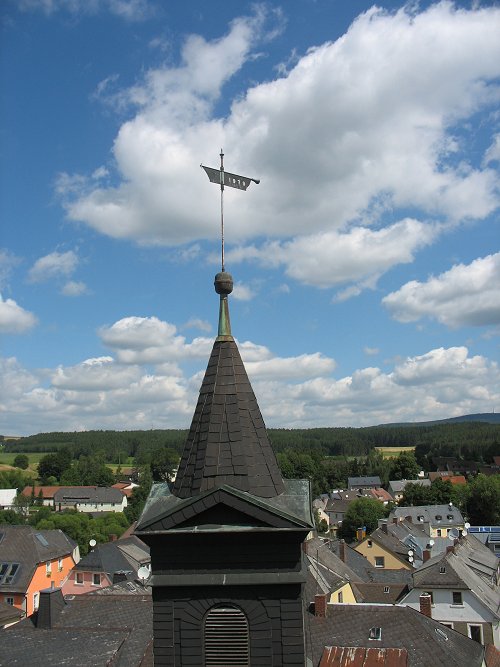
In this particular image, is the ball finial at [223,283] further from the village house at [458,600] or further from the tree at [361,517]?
the tree at [361,517]

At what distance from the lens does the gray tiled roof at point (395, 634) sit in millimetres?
25297

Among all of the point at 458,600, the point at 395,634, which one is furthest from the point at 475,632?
the point at 395,634

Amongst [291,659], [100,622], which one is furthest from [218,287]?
[100,622]

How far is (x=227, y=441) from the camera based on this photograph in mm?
9227

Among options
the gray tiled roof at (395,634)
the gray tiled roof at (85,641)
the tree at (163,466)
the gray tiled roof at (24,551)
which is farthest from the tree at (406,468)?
the gray tiled roof at (85,641)

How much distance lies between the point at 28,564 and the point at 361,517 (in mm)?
54186

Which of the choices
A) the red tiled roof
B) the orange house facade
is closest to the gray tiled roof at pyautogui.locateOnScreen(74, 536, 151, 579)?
the orange house facade

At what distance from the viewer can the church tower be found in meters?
8.58

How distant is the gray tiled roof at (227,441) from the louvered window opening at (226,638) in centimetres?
167

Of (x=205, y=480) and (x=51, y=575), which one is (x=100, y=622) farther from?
(x=51, y=575)

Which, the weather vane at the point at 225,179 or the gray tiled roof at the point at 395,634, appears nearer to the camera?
the weather vane at the point at 225,179

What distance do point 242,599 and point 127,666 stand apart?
15510 mm

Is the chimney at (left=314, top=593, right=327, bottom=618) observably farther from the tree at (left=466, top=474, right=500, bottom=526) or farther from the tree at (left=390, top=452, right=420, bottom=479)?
the tree at (left=390, top=452, right=420, bottom=479)

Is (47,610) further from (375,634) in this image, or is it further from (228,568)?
(228,568)
